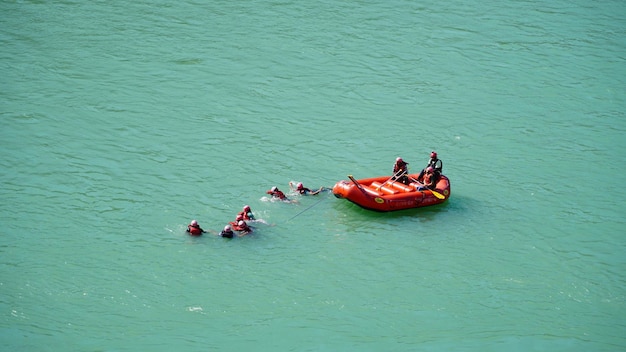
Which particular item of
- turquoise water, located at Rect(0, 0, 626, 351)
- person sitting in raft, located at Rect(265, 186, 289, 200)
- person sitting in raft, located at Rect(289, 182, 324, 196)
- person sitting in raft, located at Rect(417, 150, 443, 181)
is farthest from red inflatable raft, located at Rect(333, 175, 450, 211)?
person sitting in raft, located at Rect(265, 186, 289, 200)

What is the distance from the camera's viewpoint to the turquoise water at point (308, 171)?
26.0 meters

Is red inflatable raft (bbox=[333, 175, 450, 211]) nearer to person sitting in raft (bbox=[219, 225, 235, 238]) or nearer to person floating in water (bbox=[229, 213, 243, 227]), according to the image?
person floating in water (bbox=[229, 213, 243, 227])

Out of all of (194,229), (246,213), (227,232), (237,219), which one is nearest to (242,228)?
(237,219)

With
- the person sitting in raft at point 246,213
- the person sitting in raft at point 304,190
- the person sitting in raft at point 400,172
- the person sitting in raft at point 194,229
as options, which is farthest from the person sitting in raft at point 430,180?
the person sitting in raft at point 194,229

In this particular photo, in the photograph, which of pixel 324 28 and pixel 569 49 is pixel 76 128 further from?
Result: pixel 569 49

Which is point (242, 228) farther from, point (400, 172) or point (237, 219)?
point (400, 172)

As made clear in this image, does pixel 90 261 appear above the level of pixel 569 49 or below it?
below

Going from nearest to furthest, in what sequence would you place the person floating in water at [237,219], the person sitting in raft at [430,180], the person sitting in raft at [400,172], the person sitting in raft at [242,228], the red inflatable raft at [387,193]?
the person sitting in raft at [242,228]
the person floating in water at [237,219]
the red inflatable raft at [387,193]
the person sitting in raft at [430,180]
the person sitting in raft at [400,172]

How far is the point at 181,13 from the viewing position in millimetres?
45594

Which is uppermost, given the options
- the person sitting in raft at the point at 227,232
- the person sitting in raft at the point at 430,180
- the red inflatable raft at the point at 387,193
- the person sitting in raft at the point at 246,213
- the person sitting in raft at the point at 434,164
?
the person sitting in raft at the point at 434,164

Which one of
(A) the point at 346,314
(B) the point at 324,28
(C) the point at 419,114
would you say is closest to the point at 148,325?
(A) the point at 346,314

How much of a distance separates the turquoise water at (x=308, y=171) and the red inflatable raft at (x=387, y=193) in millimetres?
498

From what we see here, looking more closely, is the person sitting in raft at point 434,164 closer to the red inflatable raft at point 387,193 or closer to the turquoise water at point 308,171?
the red inflatable raft at point 387,193

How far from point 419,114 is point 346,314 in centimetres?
1458
